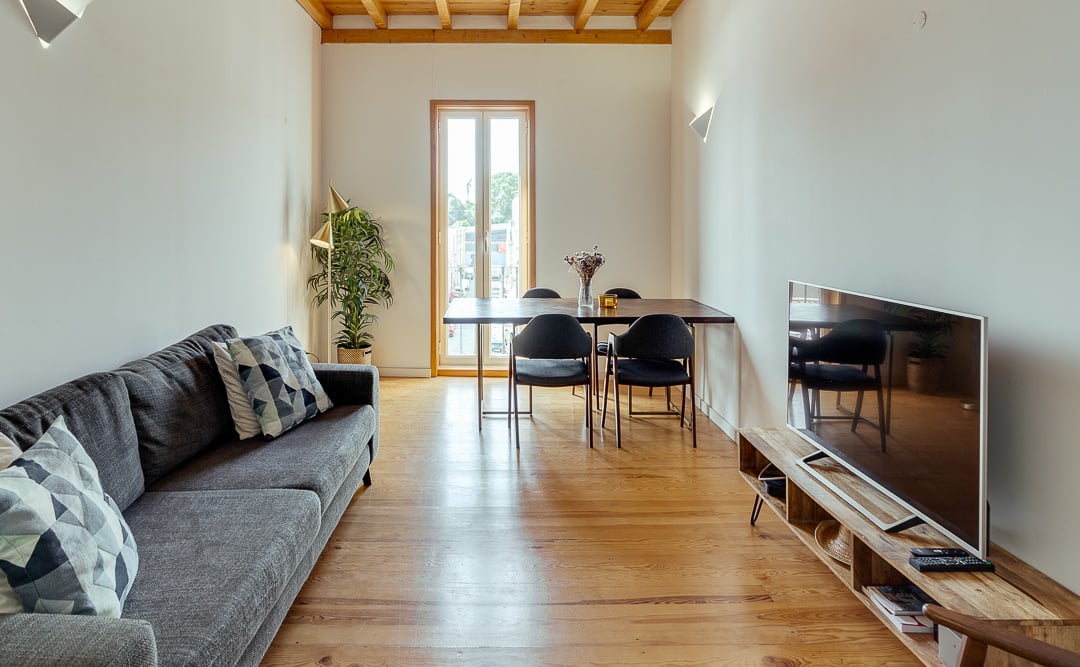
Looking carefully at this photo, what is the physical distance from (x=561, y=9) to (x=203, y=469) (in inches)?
202

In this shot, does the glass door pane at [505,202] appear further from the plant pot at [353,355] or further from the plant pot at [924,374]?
the plant pot at [924,374]

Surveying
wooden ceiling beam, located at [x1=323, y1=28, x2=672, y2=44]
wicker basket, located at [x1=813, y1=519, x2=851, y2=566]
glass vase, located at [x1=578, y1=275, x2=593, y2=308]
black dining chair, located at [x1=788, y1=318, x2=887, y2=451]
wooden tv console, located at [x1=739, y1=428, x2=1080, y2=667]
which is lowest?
wicker basket, located at [x1=813, y1=519, x2=851, y2=566]

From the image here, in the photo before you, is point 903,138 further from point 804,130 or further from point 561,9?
point 561,9

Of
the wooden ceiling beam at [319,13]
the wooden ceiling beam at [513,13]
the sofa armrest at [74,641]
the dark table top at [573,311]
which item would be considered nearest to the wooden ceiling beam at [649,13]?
the wooden ceiling beam at [513,13]

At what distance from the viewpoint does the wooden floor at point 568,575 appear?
211 centimetres

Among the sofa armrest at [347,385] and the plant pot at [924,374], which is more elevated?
the plant pot at [924,374]

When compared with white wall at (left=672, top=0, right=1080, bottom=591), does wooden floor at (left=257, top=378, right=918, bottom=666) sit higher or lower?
lower

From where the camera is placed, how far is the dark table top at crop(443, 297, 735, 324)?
4418mm

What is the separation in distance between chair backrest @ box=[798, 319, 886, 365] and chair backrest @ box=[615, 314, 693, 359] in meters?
1.57

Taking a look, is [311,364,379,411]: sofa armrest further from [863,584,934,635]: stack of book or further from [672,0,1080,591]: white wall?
[863,584,934,635]: stack of book

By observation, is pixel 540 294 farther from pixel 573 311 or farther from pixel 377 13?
pixel 377 13

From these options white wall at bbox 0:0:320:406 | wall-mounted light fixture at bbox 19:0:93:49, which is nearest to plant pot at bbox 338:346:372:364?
white wall at bbox 0:0:320:406

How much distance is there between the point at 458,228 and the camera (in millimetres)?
6508

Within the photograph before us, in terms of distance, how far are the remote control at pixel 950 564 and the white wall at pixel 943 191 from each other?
0.62ft
